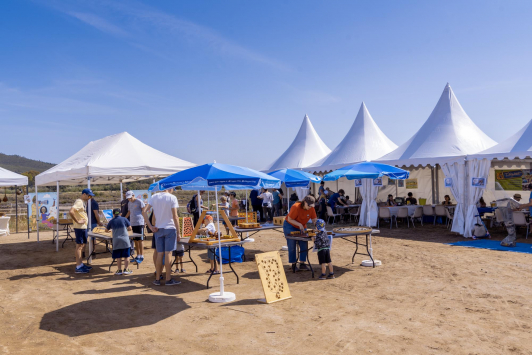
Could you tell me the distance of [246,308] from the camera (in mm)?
5121

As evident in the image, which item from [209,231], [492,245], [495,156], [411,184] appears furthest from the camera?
[411,184]

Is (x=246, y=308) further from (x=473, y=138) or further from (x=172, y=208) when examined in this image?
(x=473, y=138)

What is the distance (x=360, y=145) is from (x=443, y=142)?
4.57 m

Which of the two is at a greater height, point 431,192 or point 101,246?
point 431,192

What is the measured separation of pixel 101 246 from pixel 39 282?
448 centimetres

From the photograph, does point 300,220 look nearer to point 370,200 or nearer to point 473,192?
point 473,192

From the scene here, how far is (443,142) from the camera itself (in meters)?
13.5

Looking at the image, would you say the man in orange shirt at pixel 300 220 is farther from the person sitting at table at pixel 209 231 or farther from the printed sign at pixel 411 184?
the printed sign at pixel 411 184

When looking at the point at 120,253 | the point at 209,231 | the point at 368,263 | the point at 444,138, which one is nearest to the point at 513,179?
the point at 444,138

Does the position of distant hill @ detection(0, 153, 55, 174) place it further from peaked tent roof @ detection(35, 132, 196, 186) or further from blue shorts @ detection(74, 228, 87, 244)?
blue shorts @ detection(74, 228, 87, 244)

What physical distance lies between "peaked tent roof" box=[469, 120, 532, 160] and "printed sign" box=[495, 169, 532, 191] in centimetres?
270

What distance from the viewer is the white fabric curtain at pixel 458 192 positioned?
451 inches

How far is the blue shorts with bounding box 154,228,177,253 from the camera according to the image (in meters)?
6.06

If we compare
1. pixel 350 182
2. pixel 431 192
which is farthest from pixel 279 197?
pixel 431 192
